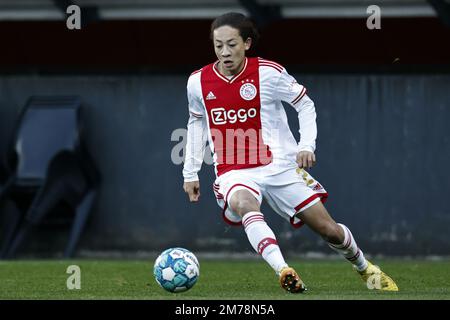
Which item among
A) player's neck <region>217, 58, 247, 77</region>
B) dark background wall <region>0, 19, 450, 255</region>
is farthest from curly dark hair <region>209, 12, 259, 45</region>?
→ dark background wall <region>0, 19, 450, 255</region>

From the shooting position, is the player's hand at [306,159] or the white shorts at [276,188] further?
the white shorts at [276,188]

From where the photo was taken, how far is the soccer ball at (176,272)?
8648 millimetres

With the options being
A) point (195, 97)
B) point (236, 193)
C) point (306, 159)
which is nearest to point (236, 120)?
point (195, 97)

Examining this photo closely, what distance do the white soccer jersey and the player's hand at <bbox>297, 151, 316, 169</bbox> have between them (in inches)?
16.1

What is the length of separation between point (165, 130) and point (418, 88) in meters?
3.21

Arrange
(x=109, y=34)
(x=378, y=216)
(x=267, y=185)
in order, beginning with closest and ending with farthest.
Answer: (x=267, y=185), (x=378, y=216), (x=109, y=34)

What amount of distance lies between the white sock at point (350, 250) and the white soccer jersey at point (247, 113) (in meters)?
0.70

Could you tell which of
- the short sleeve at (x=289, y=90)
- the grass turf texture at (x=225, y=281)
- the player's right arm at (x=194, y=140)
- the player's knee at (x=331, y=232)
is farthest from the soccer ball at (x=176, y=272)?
the short sleeve at (x=289, y=90)

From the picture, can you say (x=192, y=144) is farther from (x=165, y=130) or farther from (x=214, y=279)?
(x=165, y=130)


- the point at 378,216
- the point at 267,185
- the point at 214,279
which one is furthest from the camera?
the point at 378,216

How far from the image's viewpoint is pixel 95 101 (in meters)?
15.6

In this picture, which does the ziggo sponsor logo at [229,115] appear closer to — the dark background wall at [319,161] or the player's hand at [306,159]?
the player's hand at [306,159]
